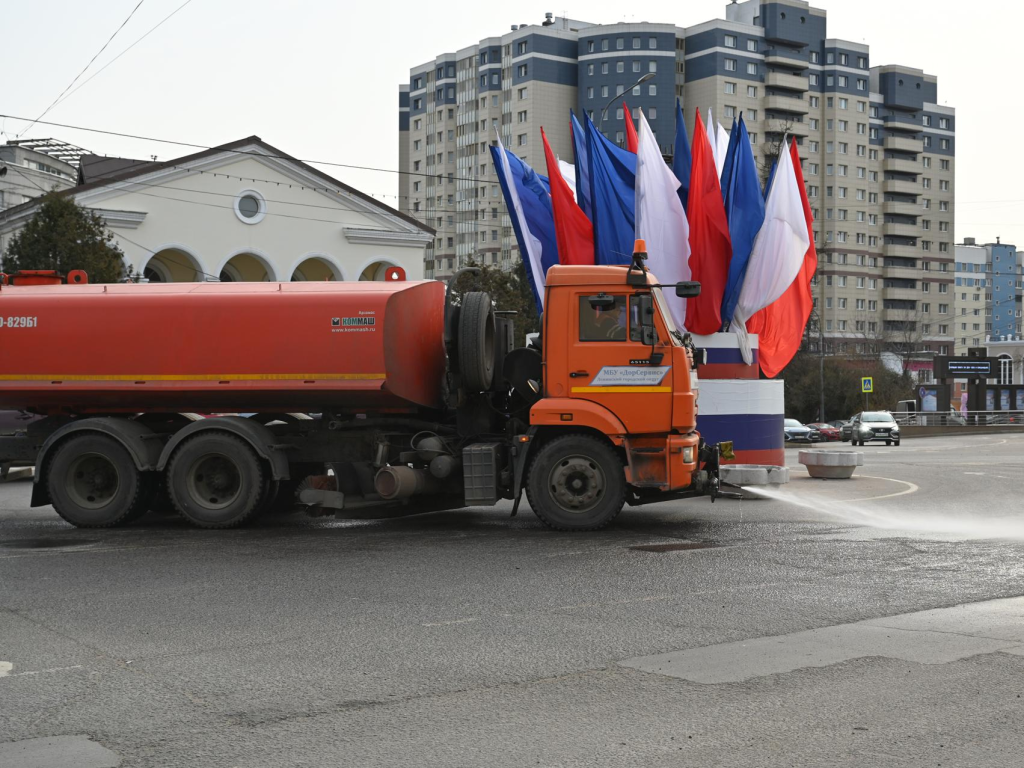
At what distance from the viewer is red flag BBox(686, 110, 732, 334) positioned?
63.7 feet

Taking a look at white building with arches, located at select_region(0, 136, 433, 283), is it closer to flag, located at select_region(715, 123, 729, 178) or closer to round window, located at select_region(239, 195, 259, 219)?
round window, located at select_region(239, 195, 259, 219)

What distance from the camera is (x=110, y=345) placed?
526 inches

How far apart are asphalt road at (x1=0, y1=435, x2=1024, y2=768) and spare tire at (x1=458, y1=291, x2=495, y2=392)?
1.89 m

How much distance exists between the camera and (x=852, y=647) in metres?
7.31

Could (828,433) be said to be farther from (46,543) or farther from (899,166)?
(899,166)

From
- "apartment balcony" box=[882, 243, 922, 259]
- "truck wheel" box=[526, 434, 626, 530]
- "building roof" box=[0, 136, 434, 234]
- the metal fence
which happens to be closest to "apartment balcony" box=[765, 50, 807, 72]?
"apartment balcony" box=[882, 243, 922, 259]

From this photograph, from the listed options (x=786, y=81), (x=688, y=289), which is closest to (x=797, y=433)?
(x=688, y=289)

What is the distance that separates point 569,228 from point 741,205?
359cm

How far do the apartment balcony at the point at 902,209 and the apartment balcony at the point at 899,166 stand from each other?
363 centimetres

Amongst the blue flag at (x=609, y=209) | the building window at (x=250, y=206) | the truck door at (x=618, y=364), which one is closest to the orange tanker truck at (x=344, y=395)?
the truck door at (x=618, y=364)

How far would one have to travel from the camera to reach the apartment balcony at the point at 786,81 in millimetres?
117438

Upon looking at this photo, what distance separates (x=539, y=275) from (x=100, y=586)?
14.6 metres

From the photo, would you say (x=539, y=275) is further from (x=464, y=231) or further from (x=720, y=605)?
(x=464, y=231)

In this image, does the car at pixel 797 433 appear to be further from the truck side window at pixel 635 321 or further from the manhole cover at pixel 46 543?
the manhole cover at pixel 46 543
